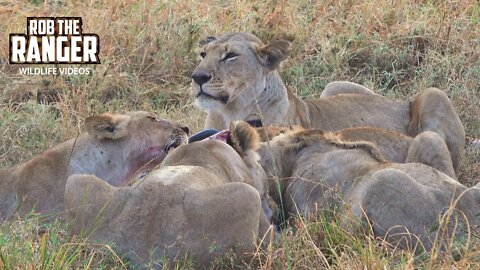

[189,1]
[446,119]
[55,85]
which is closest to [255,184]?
[446,119]

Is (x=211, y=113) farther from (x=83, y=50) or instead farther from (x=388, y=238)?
(x=388, y=238)

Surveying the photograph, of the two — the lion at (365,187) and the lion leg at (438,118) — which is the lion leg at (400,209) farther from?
the lion leg at (438,118)

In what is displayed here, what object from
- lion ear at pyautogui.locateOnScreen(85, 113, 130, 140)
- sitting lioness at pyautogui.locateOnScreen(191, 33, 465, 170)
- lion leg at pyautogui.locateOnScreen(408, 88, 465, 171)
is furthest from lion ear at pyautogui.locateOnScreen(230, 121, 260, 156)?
lion leg at pyautogui.locateOnScreen(408, 88, 465, 171)

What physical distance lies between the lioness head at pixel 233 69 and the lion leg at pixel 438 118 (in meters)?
1.13

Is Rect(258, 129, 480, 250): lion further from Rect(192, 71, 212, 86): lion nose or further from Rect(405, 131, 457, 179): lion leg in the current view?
Rect(192, 71, 212, 86): lion nose

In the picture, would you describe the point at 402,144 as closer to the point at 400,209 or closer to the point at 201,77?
the point at 201,77

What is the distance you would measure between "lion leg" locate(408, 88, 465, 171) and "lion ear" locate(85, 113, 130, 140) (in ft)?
7.98

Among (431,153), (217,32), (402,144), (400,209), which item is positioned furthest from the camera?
(217,32)

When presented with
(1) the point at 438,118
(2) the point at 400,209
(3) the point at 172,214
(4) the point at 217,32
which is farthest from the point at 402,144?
(4) the point at 217,32

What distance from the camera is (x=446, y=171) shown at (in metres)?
6.14

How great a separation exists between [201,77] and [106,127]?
117 centimetres

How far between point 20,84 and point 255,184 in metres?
3.29

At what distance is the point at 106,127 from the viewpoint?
584 cm

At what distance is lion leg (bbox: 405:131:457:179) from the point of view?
620cm
